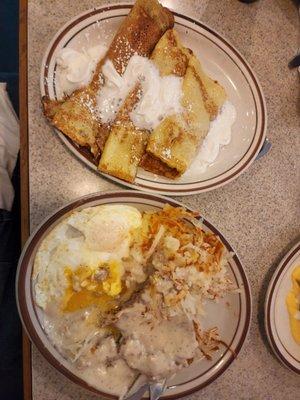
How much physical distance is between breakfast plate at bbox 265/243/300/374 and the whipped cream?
0.43 m

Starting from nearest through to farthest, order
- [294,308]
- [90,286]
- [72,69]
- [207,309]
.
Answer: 1. [90,286]
2. [72,69]
3. [207,309]
4. [294,308]

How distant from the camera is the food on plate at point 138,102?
54.0 inches

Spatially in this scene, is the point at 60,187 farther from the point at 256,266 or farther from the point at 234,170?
the point at 256,266

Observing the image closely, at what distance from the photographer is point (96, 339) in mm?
1290

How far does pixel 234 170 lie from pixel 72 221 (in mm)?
580

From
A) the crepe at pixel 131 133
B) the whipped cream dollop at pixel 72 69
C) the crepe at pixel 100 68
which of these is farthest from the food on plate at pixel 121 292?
the whipped cream dollop at pixel 72 69

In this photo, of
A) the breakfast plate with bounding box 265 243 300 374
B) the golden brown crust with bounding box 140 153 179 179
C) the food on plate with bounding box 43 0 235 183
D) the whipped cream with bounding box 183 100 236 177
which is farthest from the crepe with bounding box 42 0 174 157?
the breakfast plate with bounding box 265 243 300 374

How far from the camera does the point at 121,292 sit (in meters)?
1.30

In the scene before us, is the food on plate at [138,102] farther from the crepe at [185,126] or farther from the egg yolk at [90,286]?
the egg yolk at [90,286]

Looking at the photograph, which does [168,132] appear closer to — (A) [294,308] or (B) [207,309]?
(B) [207,309]

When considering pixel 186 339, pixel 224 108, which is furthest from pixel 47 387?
pixel 224 108

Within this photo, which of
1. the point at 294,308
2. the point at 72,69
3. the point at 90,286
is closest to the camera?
the point at 90,286

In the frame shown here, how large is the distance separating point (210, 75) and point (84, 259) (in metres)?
0.82

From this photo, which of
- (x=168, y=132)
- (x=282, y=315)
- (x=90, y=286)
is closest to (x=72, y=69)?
(x=168, y=132)
